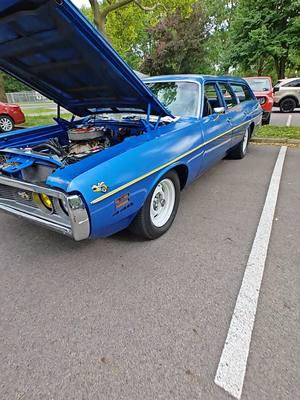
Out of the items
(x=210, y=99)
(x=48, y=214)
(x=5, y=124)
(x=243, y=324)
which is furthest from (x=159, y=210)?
(x=5, y=124)

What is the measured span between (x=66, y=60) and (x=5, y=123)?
7974mm

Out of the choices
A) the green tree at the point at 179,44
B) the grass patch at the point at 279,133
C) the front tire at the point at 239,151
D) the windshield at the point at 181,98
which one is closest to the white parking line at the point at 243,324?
the windshield at the point at 181,98

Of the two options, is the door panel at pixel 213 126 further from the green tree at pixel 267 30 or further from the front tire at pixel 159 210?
the green tree at pixel 267 30

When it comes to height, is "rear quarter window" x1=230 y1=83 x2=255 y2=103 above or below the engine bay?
above

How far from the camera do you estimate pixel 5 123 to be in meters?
9.30

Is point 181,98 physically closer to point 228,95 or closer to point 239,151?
point 228,95

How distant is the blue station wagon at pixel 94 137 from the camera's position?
80.9 inches

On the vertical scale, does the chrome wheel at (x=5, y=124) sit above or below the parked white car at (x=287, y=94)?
below

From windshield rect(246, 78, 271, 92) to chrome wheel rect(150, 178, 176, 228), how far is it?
28.5ft

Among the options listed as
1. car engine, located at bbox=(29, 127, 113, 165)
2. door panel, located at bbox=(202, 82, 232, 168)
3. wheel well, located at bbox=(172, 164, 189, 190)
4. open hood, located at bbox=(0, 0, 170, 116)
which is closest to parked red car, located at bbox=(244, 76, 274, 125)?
door panel, located at bbox=(202, 82, 232, 168)

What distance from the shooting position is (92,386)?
5.01 ft

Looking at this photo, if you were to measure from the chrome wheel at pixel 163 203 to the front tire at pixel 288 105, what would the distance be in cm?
1266

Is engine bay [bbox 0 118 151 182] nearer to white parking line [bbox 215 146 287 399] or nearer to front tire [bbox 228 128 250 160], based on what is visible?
white parking line [bbox 215 146 287 399]

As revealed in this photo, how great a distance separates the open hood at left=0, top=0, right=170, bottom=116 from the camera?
1.98m
